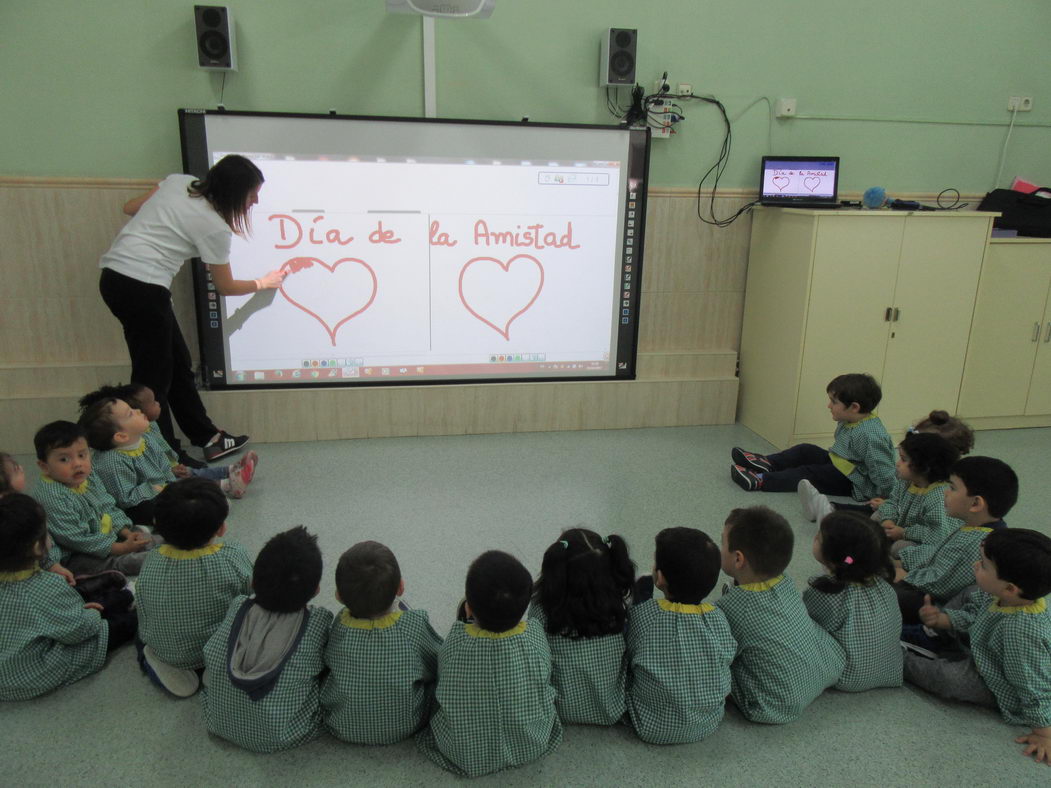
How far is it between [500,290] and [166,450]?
1.72 meters

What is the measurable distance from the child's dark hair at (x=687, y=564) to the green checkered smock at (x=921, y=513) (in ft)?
3.70

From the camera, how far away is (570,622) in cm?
178

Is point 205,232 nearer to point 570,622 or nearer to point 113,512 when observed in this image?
point 113,512

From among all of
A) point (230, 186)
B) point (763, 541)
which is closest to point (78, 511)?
point (230, 186)

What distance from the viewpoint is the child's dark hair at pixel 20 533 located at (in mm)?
1782

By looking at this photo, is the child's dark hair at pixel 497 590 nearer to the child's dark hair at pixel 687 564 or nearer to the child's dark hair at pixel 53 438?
the child's dark hair at pixel 687 564

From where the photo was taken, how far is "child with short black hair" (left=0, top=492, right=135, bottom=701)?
71.2 inches

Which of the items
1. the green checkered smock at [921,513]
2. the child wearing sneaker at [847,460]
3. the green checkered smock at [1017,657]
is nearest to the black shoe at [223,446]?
the child wearing sneaker at [847,460]

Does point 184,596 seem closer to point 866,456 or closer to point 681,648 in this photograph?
point 681,648

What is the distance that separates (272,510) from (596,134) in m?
2.32

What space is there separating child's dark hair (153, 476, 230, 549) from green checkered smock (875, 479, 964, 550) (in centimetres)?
218

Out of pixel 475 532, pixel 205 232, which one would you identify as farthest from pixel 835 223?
pixel 205 232

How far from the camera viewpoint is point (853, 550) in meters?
1.92

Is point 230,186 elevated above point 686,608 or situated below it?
above
